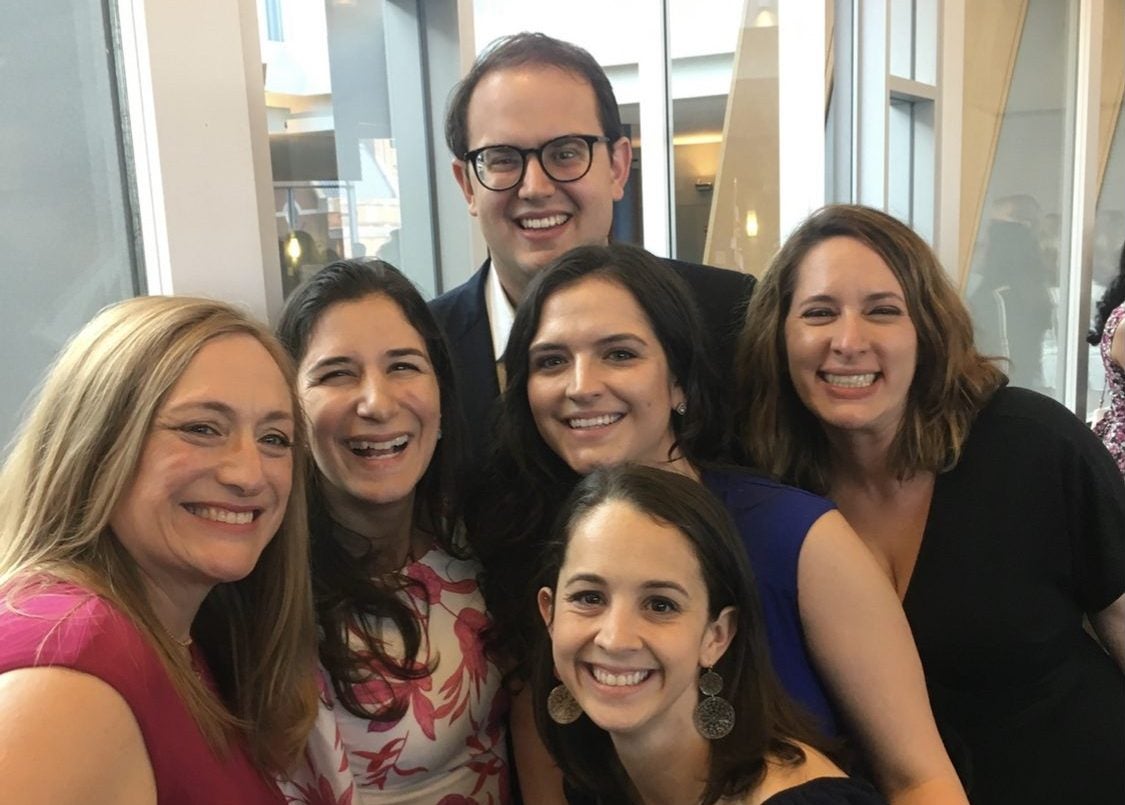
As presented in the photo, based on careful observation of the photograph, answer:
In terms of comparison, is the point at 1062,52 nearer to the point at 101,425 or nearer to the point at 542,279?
the point at 542,279

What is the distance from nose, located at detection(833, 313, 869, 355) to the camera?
1.68 metres

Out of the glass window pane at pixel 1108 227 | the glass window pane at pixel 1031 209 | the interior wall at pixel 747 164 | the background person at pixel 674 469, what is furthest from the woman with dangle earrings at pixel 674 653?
the glass window pane at pixel 1108 227

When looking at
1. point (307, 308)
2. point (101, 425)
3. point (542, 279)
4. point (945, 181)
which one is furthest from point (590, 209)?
point (945, 181)

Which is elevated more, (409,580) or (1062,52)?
(1062,52)

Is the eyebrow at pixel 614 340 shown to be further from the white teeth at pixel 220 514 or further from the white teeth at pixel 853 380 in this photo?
the white teeth at pixel 220 514

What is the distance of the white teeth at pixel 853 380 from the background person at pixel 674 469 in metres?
0.22

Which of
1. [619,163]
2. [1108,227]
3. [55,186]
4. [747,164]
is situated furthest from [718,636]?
[1108,227]

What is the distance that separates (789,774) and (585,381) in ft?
2.04

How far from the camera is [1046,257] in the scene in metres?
5.79

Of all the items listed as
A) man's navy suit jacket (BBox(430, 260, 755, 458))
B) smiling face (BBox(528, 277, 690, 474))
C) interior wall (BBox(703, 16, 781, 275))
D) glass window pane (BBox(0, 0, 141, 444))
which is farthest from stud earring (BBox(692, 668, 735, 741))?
interior wall (BBox(703, 16, 781, 275))

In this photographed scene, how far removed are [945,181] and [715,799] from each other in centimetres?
379

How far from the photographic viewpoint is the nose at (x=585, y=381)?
58.6 inches

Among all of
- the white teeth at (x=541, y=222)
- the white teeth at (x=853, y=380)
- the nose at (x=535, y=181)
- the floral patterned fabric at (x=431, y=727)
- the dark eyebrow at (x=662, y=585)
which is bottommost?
the floral patterned fabric at (x=431, y=727)

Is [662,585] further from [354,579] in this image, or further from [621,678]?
[354,579]
